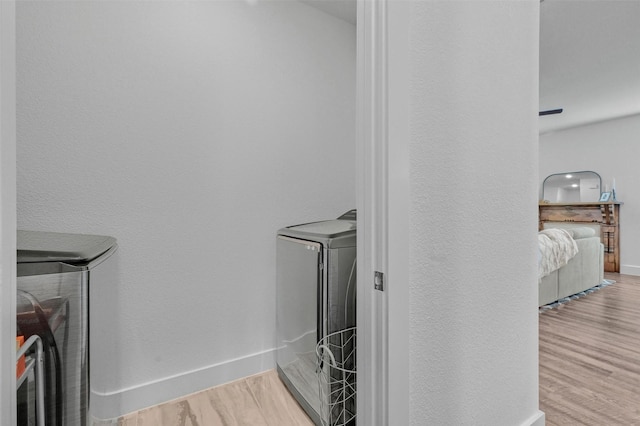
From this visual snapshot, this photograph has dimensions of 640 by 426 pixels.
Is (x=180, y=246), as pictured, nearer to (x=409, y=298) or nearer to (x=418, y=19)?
(x=409, y=298)

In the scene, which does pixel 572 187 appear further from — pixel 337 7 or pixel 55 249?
pixel 55 249

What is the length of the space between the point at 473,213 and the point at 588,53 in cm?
307

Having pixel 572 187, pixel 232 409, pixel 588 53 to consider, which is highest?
pixel 588 53

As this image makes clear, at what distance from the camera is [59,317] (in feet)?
2.71

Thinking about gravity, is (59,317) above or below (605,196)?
below

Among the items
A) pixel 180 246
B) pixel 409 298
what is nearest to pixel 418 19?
pixel 409 298

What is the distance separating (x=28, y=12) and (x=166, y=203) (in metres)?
0.96

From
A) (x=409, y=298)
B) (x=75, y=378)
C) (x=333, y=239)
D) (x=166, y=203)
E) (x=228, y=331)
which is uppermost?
(x=166, y=203)

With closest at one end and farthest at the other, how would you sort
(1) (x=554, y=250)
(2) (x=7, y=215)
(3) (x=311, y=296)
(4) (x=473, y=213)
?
(2) (x=7, y=215) < (4) (x=473, y=213) < (3) (x=311, y=296) < (1) (x=554, y=250)

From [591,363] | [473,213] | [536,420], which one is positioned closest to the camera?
[473,213]

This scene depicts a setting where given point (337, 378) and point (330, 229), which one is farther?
point (330, 229)

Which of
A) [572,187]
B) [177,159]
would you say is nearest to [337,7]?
[177,159]

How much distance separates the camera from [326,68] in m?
2.14

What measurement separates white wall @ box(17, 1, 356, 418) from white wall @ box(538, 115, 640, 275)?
17.5 ft
